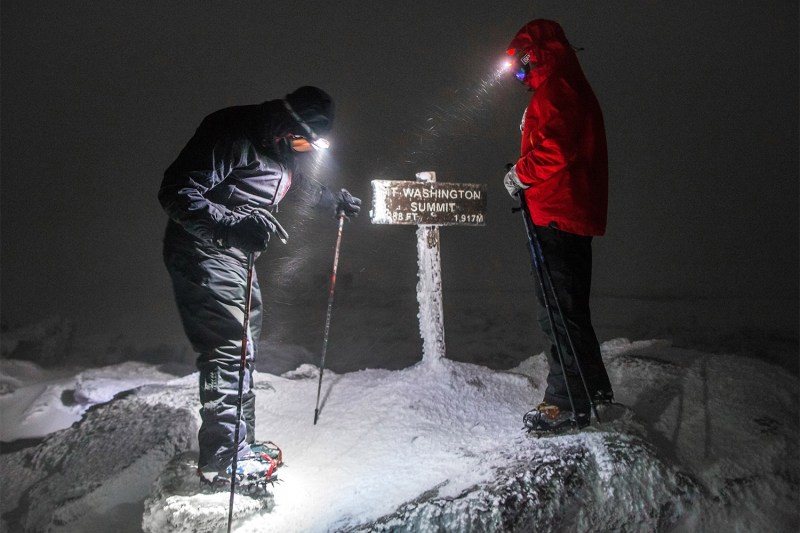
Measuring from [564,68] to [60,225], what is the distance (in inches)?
752

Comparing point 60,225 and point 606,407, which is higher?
point 60,225

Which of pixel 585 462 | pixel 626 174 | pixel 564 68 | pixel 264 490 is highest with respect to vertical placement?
pixel 626 174

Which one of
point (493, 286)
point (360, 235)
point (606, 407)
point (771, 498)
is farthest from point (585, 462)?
point (360, 235)

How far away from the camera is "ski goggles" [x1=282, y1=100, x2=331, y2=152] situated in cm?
262

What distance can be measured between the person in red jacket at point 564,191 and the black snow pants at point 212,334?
6.13 ft

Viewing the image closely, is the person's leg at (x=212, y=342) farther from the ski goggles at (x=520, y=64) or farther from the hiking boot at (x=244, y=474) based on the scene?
the ski goggles at (x=520, y=64)

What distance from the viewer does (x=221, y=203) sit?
2.63m

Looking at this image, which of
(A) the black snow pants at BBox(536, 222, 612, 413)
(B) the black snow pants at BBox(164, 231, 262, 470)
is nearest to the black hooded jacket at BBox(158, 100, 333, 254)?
(B) the black snow pants at BBox(164, 231, 262, 470)

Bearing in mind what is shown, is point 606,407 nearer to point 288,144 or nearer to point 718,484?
point 718,484

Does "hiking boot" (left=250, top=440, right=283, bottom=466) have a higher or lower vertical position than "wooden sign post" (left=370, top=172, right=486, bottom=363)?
lower

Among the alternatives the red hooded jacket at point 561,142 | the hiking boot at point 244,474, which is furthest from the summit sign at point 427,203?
the hiking boot at point 244,474

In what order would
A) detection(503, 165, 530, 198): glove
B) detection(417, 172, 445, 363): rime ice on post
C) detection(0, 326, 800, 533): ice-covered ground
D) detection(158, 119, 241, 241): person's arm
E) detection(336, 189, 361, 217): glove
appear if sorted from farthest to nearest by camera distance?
detection(417, 172, 445, 363): rime ice on post < detection(336, 189, 361, 217): glove < detection(503, 165, 530, 198): glove < detection(158, 119, 241, 241): person's arm < detection(0, 326, 800, 533): ice-covered ground

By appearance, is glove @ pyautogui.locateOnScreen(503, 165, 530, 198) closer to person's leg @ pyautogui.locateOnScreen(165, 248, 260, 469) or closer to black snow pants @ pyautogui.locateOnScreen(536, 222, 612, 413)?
black snow pants @ pyautogui.locateOnScreen(536, 222, 612, 413)

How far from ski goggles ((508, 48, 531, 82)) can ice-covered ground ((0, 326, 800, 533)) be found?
7.42 ft
